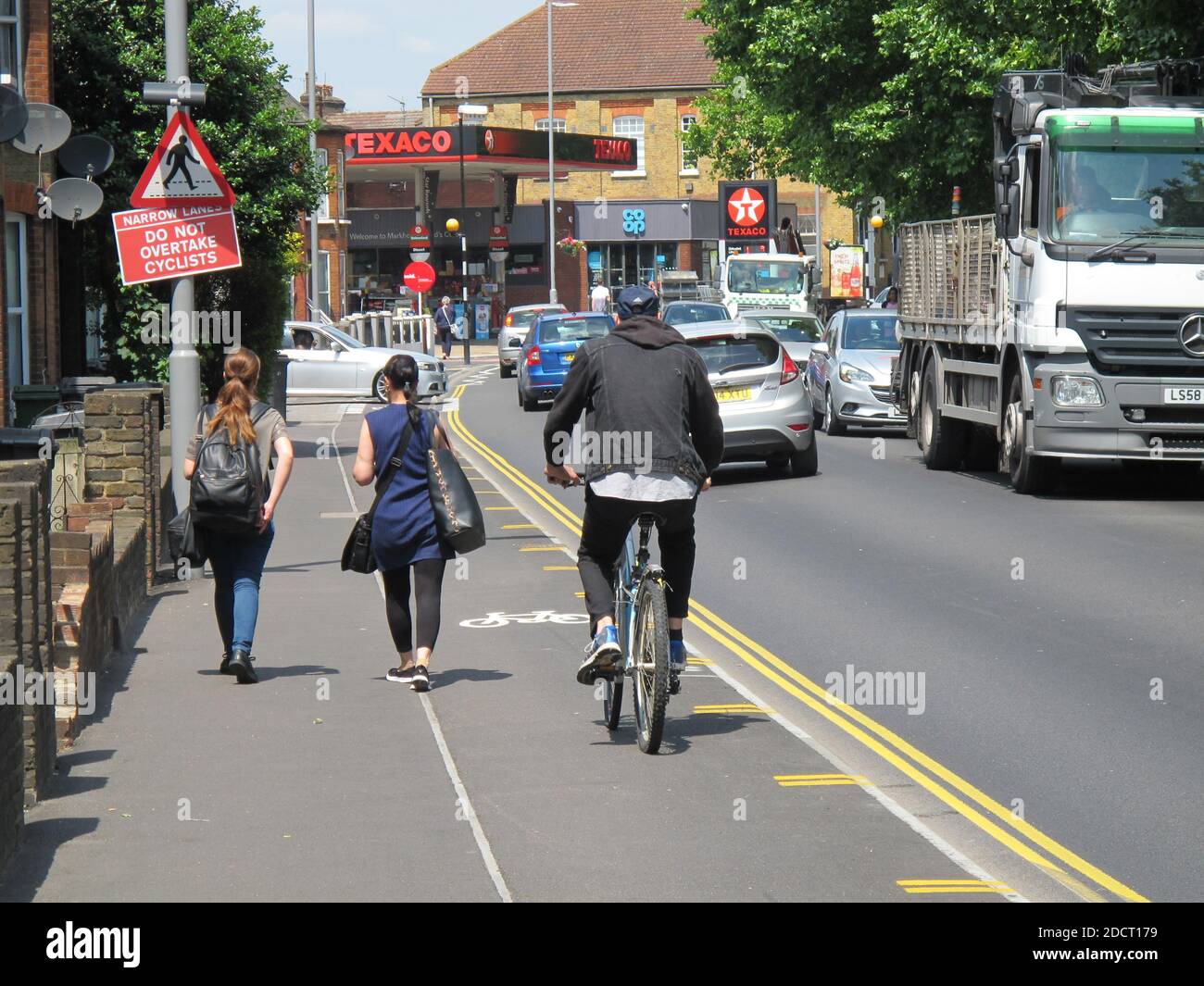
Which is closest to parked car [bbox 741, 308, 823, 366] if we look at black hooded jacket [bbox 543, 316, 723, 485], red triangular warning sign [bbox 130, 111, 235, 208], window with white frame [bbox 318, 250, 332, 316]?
red triangular warning sign [bbox 130, 111, 235, 208]

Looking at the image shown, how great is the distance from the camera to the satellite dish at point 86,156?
19.4 meters

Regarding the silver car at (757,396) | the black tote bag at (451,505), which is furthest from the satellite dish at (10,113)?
the silver car at (757,396)

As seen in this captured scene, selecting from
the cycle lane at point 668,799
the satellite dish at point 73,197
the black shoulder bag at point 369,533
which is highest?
the satellite dish at point 73,197

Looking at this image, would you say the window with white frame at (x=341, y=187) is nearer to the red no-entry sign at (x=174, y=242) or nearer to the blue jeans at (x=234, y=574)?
the red no-entry sign at (x=174, y=242)

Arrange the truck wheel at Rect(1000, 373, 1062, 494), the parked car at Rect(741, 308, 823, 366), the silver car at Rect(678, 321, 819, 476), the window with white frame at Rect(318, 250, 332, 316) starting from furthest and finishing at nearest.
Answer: the window with white frame at Rect(318, 250, 332, 316)
the parked car at Rect(741, 308, 823, 366)
the silver car at Rect(678, 321, 819, 476)
the truck wheel at Rect(1000, 373, 1062, 494)

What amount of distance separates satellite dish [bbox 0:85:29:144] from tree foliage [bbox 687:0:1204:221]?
1673 cm

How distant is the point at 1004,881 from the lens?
6.00 m

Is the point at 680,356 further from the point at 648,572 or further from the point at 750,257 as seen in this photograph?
the point at 750,257

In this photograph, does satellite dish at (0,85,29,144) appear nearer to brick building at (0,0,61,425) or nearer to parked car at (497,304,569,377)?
brick building at (0,0,61,425)

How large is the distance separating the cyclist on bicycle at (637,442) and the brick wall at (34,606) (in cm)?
206

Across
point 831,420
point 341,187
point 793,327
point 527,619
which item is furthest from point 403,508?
point 341,187

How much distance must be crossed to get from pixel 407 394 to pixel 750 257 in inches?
1537

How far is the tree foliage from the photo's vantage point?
32.7m
